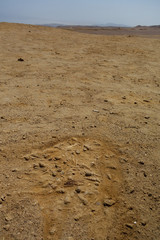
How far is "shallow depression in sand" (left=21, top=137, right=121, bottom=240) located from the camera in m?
1.43

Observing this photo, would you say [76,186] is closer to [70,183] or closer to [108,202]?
[70,183]

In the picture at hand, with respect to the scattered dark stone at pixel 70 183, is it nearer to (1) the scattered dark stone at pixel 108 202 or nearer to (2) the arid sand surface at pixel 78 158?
(2) the arid sand surface at pixel 78 158

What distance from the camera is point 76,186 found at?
170 centimetres

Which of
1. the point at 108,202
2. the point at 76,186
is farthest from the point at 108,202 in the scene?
the point at 76,186

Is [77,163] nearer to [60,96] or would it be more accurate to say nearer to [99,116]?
[99,116]

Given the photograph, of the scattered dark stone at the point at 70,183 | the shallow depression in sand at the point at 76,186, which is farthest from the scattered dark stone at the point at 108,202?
the scattered dark stone at the point at 70,183

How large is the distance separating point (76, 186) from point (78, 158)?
0.33 m

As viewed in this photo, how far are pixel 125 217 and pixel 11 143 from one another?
1.33 meters

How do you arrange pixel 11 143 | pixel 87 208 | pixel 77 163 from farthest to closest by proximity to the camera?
pixel 11 143, pixel 77 163, pixel 87 208

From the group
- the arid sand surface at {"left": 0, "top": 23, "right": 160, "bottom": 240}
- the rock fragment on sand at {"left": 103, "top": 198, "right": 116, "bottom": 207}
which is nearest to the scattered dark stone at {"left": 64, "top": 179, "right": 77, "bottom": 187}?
the arid sand surface at {"left": 0, "top": 23, "right": 160, "bottom": 240}

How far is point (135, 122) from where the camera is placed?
2605mm

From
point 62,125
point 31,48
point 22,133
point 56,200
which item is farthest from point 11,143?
point 31,48

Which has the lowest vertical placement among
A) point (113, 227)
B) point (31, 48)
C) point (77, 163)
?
point (113, 227)

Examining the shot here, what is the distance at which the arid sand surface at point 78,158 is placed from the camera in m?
1.45
